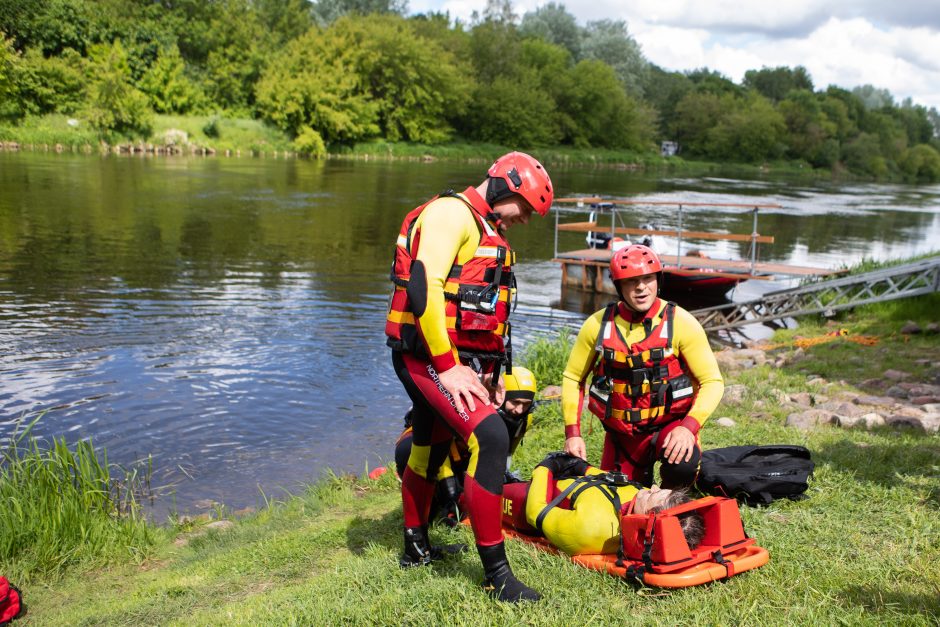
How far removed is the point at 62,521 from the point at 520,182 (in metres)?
4.55

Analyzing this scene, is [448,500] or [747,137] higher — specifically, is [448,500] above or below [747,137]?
below

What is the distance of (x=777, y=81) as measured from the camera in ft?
441

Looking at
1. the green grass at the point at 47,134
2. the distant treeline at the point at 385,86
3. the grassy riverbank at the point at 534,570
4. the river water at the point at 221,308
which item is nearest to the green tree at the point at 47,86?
the distant treeline at the point at 385,86

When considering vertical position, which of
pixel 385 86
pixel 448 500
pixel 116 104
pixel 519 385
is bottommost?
pixel 448 500

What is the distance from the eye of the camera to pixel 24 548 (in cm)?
580

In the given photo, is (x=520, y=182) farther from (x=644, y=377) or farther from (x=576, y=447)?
(x=576, y=447)

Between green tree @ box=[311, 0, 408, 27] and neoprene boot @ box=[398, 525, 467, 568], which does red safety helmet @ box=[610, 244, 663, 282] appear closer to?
neoprene boot @ box=[398, 525, 467, 568]

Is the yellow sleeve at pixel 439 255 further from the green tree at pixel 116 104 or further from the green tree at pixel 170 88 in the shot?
the green tree at pixel 170 88

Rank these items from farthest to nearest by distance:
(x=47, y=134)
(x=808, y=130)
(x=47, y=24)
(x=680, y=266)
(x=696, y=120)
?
(x=696, y=120) < (x=808, y=130) < (x=47, y=24) < (x=47, y=134) < (x=680, y=266)

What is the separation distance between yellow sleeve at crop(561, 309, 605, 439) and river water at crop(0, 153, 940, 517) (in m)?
3.86

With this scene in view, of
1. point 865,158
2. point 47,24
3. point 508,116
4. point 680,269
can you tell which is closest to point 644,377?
point 680,269

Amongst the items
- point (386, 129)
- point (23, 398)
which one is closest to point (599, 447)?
point (23, 398)

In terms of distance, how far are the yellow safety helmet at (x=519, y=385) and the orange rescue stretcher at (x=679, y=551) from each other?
1.12 m

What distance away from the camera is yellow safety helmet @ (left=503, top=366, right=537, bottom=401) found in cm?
505
